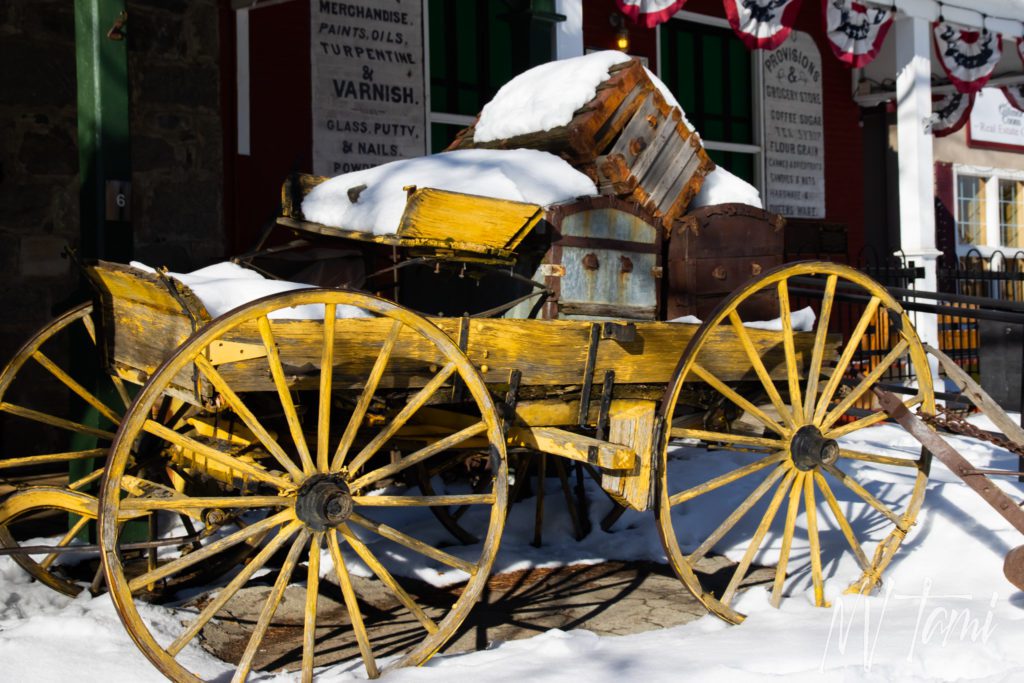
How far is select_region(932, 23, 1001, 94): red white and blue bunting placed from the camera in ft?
30.6

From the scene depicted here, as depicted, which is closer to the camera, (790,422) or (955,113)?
(790,422)

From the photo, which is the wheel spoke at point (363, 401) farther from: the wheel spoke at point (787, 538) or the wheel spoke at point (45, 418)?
the wheel spoke at point (787, 538)

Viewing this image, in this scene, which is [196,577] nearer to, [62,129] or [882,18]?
[62,129]

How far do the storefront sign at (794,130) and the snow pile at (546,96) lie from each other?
21.1ft

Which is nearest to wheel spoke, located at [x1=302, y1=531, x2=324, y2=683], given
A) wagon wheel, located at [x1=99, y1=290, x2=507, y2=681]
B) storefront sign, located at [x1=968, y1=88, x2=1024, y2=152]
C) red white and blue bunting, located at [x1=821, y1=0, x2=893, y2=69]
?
wagon wheel, located at [x1=99, y1=290, x2=507, y2=681]

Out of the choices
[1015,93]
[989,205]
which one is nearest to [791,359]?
[1015,93]

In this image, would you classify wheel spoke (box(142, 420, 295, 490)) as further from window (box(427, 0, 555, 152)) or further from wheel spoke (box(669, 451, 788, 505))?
window (box(427, 0, 555, 152))

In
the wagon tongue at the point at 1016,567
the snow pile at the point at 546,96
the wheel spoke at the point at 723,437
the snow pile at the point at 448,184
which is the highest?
the snow pile at the point at 546,96

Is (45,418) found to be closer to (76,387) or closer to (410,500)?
(76,387)

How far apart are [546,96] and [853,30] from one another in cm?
504

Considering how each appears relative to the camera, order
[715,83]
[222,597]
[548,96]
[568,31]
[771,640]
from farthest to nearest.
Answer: [715,83] → [568,31] → [548,96] → [771,640] → [222,597]

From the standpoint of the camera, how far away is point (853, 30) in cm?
844

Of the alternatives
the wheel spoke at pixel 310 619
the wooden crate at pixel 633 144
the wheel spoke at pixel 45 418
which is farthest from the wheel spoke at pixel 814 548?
the wheel spoke at pixel 45 418

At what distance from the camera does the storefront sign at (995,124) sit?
14.1 metres
